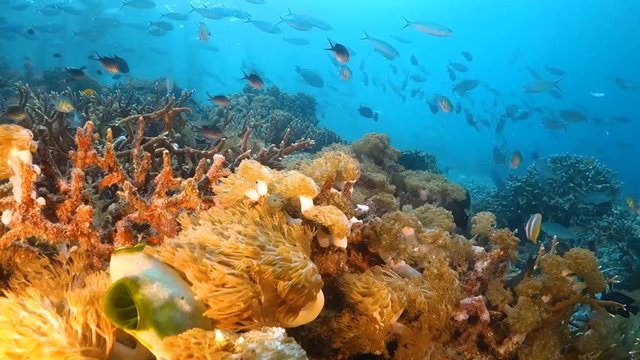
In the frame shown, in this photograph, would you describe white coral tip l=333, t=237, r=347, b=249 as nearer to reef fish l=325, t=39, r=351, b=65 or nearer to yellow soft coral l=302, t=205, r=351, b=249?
yellow soft coral l=302, t=205, r=351, b=249

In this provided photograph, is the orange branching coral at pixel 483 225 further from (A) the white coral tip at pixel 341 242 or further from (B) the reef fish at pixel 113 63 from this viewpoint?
(B) the reef fish at pixel 113 63

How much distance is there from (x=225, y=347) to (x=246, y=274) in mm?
364

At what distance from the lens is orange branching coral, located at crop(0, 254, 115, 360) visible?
1.41 metres

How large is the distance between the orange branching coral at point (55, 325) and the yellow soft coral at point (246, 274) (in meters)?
0.31

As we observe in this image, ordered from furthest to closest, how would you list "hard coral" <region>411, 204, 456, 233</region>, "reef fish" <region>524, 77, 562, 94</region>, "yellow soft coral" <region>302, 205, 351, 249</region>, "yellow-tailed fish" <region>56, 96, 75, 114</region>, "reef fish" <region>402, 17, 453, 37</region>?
"reef fish" <region>524, 77, 562, 94</region> < "reef fish" <region>402, 17, 453, 37</region> < "yellow-tailed fish" <region>56, 96, 75, 114</region> < "hard coral" <region>411, 204, 456, 233</region> < "yellow soft coral" <region>302, 205, 351, 249</region>

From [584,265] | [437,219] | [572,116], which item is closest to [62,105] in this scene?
[437,219]

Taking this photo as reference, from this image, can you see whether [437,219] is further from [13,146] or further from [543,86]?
[543,86]

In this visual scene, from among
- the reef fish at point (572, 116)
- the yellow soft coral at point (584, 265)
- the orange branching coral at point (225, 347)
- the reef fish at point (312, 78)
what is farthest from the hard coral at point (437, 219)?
the reef fish at point (572, 116)

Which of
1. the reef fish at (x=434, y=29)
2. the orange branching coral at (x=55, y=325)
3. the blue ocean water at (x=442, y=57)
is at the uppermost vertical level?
the orange branching coral at (x=55, y=325)

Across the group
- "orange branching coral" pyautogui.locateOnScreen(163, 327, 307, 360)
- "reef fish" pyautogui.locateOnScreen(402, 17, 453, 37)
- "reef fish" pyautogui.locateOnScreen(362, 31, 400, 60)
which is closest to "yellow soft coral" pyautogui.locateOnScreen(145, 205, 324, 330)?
"orange branching coral" pyautogui.locateOnScreen(163, 327, 307, 360)

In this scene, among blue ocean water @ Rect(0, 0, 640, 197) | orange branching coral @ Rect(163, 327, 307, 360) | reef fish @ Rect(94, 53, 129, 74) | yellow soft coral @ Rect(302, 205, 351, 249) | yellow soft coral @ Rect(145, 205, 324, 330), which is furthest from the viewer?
blue ocean water @ Rect(0, 0, 640, 197)

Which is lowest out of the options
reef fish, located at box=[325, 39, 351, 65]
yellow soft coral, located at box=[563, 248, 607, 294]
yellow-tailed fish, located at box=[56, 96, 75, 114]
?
reef fish, located at box=[325, 39, 351, 65]

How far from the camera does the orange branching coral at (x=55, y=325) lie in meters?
1.41

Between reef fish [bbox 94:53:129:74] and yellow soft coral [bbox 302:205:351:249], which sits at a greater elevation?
yellow soft coral [bbox 302:205:351:249]
